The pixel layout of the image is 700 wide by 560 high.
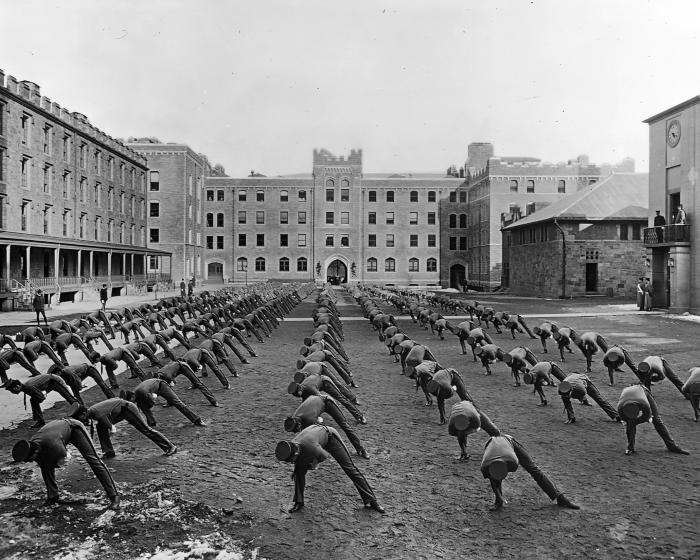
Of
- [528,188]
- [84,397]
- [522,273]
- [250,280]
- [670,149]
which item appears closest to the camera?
[84,397]

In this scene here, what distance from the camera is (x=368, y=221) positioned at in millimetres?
72812

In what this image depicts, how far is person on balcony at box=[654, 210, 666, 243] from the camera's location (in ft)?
96.0

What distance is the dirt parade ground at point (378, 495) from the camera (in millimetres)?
5273

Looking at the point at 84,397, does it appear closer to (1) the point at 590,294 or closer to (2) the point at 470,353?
(2) the point at 470,353

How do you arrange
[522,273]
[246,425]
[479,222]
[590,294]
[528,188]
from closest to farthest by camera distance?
[246,425]
[590,294]
[522,273]
[528,188]
[479,222]

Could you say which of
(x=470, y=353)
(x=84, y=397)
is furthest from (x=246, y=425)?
(x=470, y=353)

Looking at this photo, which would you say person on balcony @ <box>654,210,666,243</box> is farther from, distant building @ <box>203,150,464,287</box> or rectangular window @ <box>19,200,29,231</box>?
distant building @ <box>203,150,464,287</box>

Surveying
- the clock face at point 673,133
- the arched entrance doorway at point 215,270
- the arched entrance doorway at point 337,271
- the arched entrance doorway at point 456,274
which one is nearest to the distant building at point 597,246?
the clock face at point 673,133

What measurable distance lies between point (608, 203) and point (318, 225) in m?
37.6

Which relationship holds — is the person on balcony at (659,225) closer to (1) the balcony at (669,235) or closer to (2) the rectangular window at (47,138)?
(1) the balcony at (669,235)

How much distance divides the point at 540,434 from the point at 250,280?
212ft

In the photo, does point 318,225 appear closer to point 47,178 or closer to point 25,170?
point 47,178

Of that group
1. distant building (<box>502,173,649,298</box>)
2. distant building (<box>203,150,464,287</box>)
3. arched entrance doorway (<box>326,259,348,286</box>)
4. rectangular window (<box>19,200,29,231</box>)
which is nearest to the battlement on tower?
distant building (<box>203,150,464,287</box>)

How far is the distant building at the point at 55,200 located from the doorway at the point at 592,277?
112 feet
